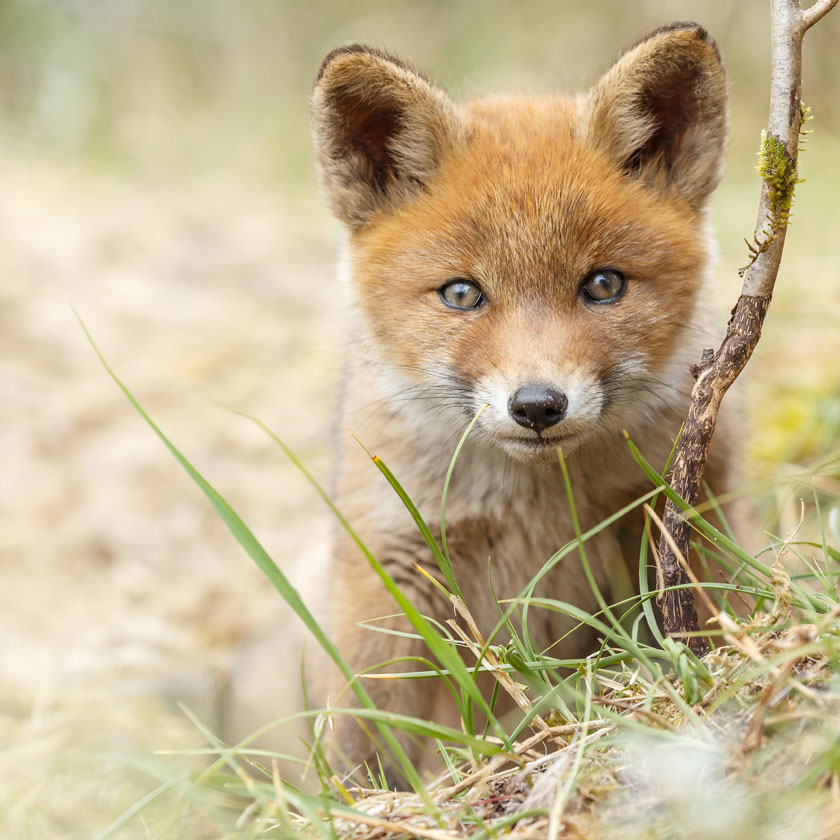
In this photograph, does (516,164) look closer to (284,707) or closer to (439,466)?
(439,466)

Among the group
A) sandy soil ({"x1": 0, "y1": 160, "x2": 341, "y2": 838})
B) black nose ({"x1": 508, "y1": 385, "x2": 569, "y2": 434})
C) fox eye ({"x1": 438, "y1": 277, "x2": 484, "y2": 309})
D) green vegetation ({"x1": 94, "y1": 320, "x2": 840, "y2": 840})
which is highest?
fox eye ({"x1": 438, "y1": 277, "x2": 484, "y2": 309})

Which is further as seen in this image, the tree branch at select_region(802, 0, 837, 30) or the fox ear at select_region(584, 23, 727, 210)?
the fox ear at select_region(584, 23, 727, 210)

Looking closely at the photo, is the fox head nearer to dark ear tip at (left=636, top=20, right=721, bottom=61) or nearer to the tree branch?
dark ear tip at (left=636, top=20, right=721, bottom=61)

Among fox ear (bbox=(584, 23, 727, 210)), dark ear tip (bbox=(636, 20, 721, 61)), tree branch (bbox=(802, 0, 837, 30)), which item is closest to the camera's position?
tree branch (bbox=(802, 0, 837, 30))

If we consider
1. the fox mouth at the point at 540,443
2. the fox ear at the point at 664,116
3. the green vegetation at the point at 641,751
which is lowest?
the green vegetation at the point at 641,751

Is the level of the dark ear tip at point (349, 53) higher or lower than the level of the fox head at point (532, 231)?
higher

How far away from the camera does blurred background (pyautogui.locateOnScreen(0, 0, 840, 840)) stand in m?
4.29

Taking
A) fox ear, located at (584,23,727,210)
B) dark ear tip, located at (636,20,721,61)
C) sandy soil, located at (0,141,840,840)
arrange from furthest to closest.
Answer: sandy soil, located at (0,141,840,840) → fox ear, located at (584,23,727,210) → dark ear tip, located at (636,20,721,61)

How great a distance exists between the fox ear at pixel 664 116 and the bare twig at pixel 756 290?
0.61 meters

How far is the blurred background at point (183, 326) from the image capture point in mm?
4285

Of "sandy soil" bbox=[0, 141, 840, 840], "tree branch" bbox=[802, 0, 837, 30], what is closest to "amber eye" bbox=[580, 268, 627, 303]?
"tree branch" bbox=[802, 0, 837, 30]

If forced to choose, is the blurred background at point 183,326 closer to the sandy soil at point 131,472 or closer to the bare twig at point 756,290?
the sandy soil at point 131,472

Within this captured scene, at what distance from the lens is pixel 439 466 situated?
10.4ft

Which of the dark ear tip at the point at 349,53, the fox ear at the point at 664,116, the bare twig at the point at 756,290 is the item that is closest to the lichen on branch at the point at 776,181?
the bare twig at the point at 756,290
